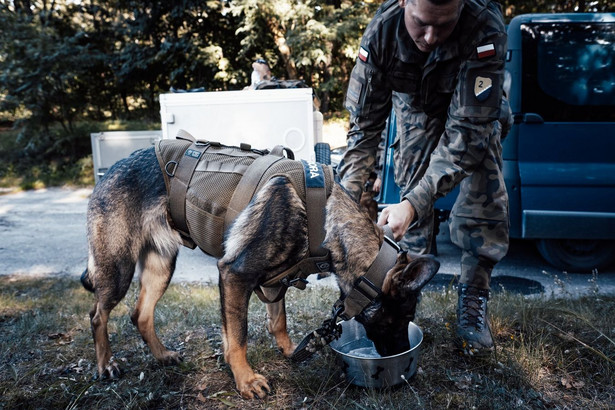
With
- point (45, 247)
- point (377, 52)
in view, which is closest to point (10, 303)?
point (45, 247)

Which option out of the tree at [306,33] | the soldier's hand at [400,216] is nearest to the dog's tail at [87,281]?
the soldier's hand at [400,216]

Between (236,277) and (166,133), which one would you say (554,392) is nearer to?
(236,277)

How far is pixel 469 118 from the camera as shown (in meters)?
2.49

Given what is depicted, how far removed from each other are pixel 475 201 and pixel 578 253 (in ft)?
8.91

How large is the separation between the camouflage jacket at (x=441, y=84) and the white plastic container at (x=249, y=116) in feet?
9.26

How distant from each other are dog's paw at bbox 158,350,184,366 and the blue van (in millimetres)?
2990

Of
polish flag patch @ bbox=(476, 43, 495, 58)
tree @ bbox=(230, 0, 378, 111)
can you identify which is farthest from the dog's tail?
tree @ bbox=(230, 0, 378, 111)

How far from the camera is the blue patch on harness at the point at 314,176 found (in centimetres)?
238

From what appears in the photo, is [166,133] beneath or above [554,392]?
above

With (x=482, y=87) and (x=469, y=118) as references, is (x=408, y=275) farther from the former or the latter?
(x=482, y=87)

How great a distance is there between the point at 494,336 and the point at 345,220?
136 centimetres

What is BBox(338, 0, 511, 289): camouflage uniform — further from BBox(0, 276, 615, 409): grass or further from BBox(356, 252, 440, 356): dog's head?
BBox(0, 276, 615, 409): grass

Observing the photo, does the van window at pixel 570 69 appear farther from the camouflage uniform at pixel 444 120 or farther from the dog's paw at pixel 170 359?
the dog's paw at pixel 170 359

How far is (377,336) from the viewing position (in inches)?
98.7
